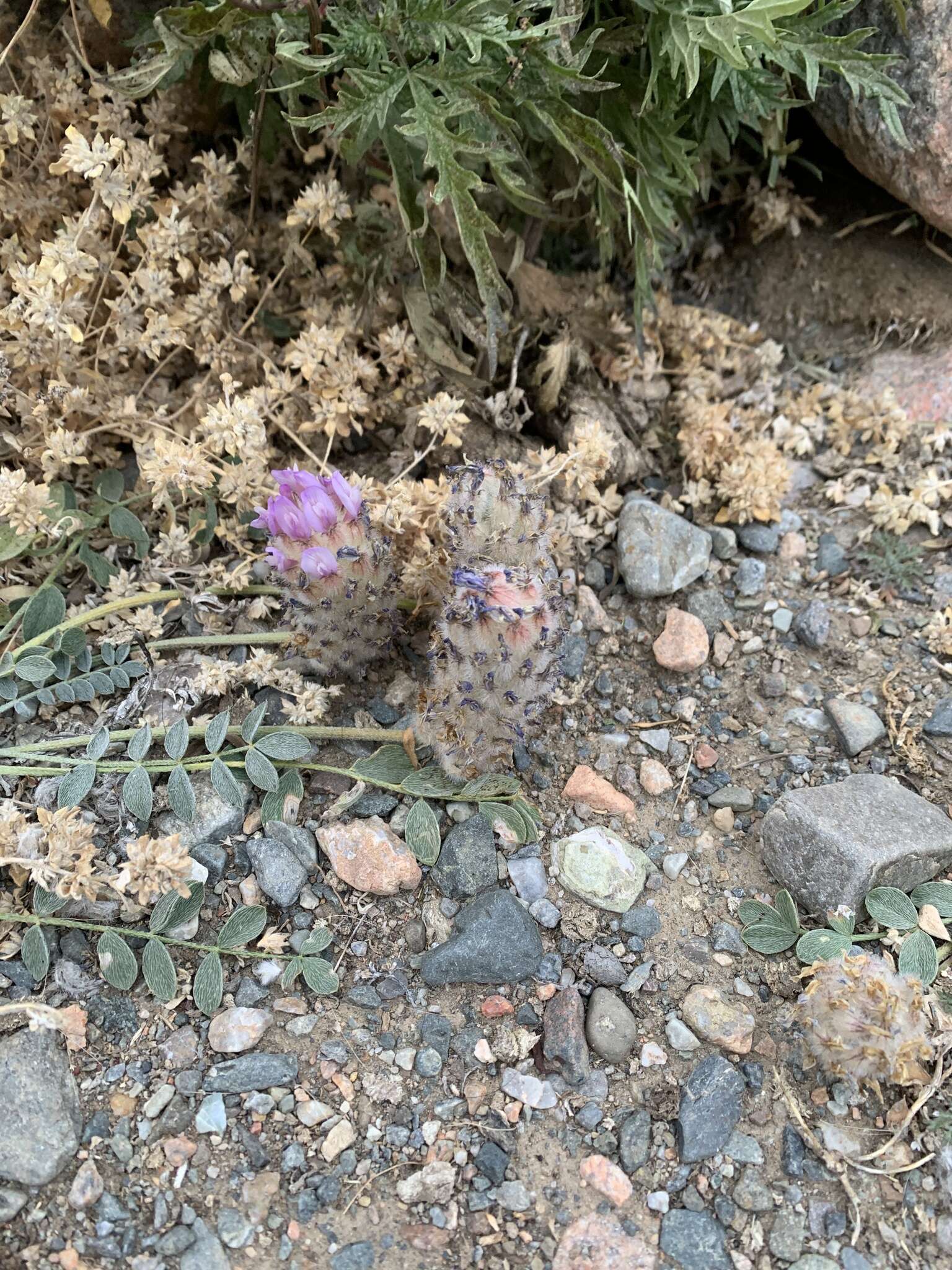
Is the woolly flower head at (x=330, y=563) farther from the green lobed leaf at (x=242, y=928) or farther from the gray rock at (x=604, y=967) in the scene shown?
the gray rock at (x=604, y=967)

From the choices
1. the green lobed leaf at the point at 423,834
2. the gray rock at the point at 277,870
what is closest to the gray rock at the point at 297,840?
the gray rock at the point at 277,870

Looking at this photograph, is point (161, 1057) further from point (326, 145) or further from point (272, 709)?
point (326, 145)

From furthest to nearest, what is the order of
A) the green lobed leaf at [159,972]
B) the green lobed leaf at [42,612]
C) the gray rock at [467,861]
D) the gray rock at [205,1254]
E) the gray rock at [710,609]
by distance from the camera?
the gray rock at [710,609]
the green lobed leaf at [42,612]
the gray rock at [467,861]
the green lobed leaf at [159,972]
the gray rock at [205,1254]

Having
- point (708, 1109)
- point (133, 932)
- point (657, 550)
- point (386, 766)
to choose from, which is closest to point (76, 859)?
point (133, 932)

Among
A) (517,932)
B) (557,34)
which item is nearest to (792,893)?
(517,932)

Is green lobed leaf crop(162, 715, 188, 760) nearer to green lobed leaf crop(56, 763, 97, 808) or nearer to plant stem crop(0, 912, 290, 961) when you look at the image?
green lobed leaf crop(56, 763, 97, 808)

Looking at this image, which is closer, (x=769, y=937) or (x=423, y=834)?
(x=769, y=937)

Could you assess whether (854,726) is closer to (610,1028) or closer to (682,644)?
(682,644)

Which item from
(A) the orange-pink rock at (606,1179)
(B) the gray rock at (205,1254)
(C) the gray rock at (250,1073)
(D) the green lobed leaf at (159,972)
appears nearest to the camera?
(B) the gray rock at (205,1254)
